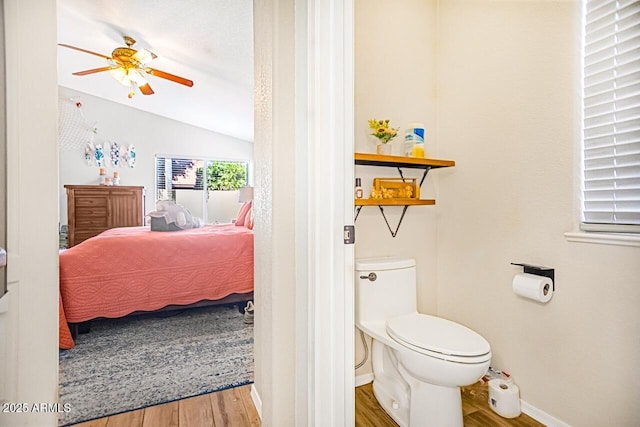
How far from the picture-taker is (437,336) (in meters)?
1.41

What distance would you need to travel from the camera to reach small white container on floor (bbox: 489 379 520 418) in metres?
1.54

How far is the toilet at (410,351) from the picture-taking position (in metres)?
1.28

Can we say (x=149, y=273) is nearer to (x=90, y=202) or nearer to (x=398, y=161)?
(x=398, y=161)

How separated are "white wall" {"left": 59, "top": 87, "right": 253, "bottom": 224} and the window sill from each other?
522 cm

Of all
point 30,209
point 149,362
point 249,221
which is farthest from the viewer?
point 249,221

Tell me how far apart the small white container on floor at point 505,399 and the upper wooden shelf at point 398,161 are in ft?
3.83

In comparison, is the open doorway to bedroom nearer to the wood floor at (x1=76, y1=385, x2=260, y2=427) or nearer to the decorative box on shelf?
the wood floor at (x1=76, y1=385, x2=260, y2=427)

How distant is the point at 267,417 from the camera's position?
1.24m

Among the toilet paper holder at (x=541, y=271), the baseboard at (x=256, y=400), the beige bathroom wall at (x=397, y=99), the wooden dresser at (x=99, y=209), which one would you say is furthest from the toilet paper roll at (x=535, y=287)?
the wooden dresser at (x=99, y=209)

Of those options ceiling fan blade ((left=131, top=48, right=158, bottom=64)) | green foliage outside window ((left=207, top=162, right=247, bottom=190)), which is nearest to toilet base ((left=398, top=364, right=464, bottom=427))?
ceiling fan blade ((left=131, top=48, right=158, bottom=64))

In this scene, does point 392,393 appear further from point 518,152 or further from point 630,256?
point 518,152

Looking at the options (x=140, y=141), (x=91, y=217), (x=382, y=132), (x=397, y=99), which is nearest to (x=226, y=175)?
(x=140, y=141)

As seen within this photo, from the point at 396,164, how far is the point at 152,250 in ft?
6.89

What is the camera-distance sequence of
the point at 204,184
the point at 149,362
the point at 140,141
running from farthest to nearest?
the point at 204,184
the point at 140,141
the point at 149,362
